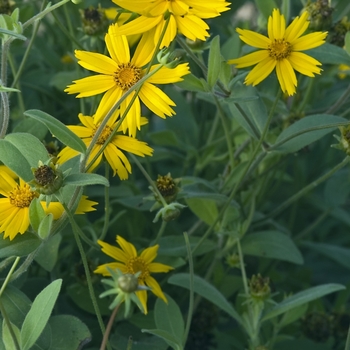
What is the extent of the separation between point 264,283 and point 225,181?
0.43ft

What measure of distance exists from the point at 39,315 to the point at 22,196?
0.10 m

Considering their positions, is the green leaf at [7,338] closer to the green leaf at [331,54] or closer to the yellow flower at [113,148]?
the yellow flower at [113,148]

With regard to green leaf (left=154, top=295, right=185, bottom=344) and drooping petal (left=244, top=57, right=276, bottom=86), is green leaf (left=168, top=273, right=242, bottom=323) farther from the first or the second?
drooping petal (left=244, top=57, right=276, bottom=86)

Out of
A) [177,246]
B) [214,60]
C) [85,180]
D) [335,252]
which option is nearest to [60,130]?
[85,180]

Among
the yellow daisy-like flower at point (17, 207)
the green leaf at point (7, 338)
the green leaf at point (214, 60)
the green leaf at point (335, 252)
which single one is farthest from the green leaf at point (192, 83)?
the green leaf at point (335, 252)

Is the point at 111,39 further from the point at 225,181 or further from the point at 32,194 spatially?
the point at 225,181

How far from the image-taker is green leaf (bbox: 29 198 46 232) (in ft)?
1.59

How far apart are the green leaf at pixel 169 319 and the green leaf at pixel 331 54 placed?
11.5 inches

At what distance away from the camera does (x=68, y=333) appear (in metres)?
0.57

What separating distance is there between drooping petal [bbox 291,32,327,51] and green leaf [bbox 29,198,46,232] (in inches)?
10.2

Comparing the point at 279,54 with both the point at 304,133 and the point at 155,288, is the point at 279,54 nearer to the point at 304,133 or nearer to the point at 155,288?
the point at 304,133

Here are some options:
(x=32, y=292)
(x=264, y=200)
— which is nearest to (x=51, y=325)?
(x=32, y=292)

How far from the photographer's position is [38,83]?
0.91 m

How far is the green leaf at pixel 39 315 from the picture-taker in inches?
19.1
